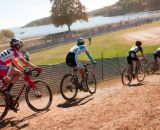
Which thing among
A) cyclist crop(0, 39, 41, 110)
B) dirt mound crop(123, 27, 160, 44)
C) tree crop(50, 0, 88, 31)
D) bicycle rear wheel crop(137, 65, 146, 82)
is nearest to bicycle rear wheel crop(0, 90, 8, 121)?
cyclist crop(0, 39, 41, 110)

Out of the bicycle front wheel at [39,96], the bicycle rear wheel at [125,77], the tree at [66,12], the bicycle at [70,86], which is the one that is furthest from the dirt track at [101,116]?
the tree at [66,12]

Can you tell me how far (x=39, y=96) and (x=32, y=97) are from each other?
201 millimetres

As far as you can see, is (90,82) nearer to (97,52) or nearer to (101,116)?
(101,116)

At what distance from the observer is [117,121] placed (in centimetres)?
734

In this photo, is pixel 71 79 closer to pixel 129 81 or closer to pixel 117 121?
pixel 117 121

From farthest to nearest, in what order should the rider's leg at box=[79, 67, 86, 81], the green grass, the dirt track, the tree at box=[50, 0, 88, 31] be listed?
the tree at box=[50, 0, 88, 31]
the green grass
the rider's leg at box=[79, 67, 86, 81]
the dirt track

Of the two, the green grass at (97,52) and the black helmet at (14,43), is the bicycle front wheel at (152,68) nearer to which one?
the black helmet at (14,43)

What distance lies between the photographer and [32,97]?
912 centimetres

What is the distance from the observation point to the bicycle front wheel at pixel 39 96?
898 cm

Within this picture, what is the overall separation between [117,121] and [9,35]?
158293 mm

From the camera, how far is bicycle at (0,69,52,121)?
27.4 feet

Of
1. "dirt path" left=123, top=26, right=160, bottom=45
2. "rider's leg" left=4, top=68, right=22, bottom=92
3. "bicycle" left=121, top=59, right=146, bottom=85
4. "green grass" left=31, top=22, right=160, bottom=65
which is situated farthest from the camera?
"dirt path" left=123, top=26, right=160, bottom=45

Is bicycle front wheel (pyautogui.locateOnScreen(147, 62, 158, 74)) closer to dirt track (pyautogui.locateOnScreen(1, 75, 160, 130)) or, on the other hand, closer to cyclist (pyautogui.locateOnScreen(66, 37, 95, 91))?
cyclist (pyautogui.locateOnScreen(66, 37, 95, 91))

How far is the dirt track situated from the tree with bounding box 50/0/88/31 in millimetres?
95056
